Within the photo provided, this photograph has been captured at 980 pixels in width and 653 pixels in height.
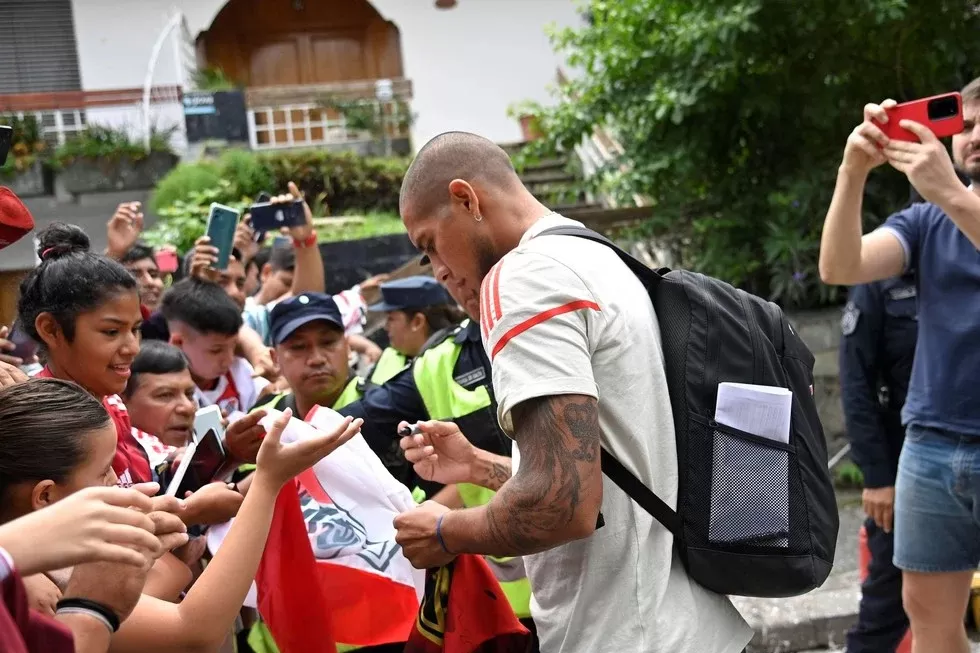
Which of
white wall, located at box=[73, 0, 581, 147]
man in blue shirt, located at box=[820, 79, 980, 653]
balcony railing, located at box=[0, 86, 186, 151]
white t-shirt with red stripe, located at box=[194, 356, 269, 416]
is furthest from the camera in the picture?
white wall, located at box=[73, 0, 581, 147]

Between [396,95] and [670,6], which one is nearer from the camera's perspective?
[670,6]

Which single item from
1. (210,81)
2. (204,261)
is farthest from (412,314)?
(210,81)

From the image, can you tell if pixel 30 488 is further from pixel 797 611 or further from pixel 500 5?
pixel 500 5

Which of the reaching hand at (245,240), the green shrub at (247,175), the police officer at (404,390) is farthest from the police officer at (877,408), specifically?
the green shrub at (247,175)

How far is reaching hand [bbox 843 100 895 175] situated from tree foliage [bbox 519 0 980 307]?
3.66m

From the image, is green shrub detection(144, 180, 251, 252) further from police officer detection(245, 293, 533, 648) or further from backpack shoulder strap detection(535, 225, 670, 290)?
backpack shoulder strap detection(535, 225, 670, 290)

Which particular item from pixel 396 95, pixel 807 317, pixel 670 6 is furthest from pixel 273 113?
pixel 807 317

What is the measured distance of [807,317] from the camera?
7.23 meters

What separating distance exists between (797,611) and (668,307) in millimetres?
3392

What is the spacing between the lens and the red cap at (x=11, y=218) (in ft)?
7.57

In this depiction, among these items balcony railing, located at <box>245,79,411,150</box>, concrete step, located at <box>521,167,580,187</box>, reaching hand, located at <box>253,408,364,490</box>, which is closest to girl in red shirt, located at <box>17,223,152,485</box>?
reaching hand, located at <box>253,408,364,490</box>

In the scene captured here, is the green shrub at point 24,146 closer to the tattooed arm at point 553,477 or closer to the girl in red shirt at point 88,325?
the girl in red shirt at point 88,325

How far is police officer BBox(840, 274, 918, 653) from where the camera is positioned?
380cm

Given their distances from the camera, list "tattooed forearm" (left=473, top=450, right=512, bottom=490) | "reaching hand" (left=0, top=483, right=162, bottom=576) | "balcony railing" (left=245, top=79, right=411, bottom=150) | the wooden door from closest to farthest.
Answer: "reaching hand" (left=0, top=483, right=162, bottom=576) → "tattooed forearm" (left=473, top=450, right=512, bottom=490) → "balcony railing" (left=245, top=79, right=411, bottom=150) → the wooden door
